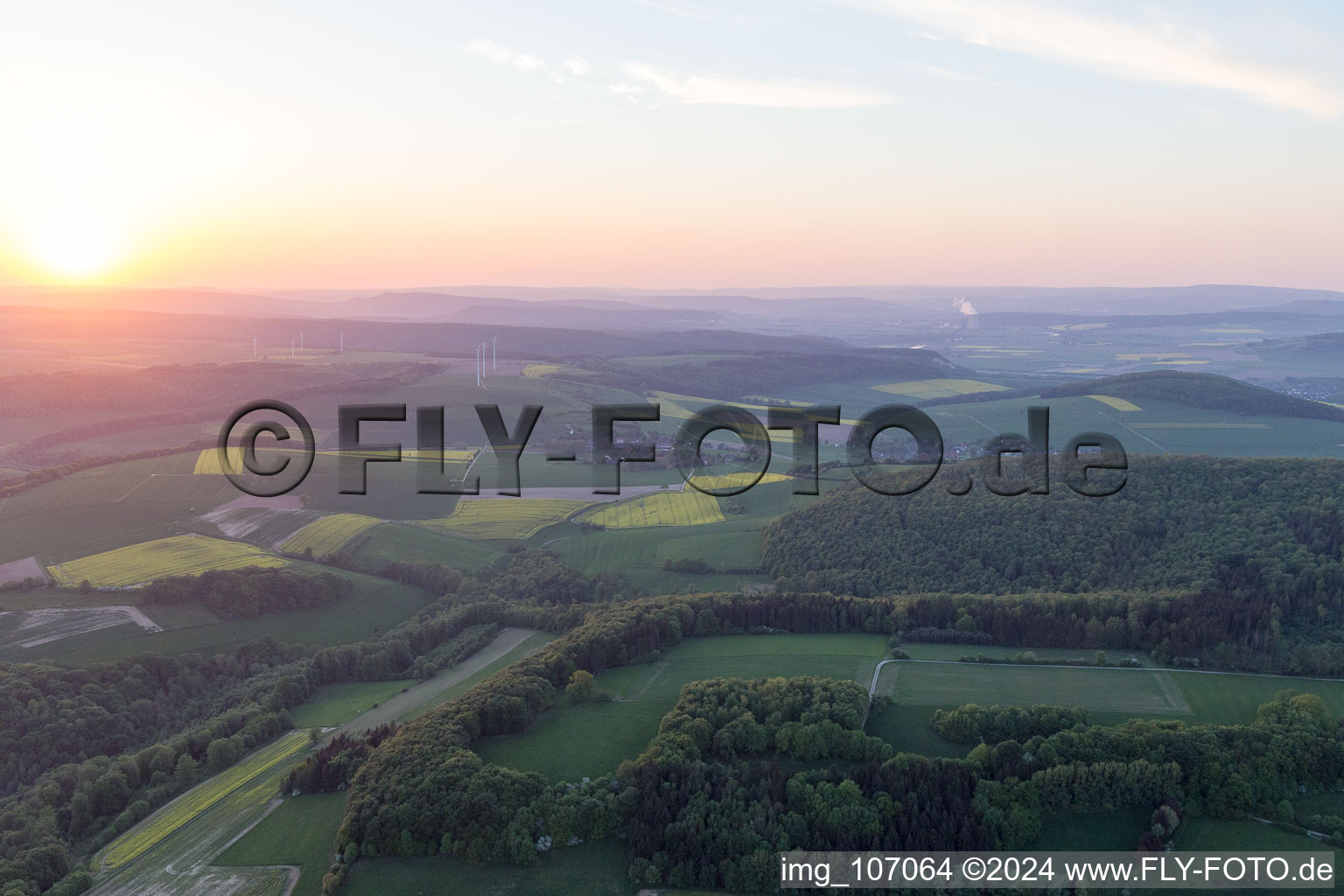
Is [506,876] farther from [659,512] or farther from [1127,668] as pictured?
[659,512]

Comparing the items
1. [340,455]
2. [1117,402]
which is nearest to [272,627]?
[340,455]

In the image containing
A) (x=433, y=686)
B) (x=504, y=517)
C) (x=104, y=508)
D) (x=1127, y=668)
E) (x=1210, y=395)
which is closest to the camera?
(x=1127, y=668)

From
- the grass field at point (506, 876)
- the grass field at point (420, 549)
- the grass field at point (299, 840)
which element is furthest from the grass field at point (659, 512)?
the grass field at point (506, 876)

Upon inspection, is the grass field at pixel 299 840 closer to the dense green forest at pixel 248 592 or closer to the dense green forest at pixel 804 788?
the dense green forest at pixel 804 788

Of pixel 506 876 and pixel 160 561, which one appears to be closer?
pixel 506 876

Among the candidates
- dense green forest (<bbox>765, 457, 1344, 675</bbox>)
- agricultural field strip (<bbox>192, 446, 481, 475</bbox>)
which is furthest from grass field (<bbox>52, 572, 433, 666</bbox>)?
dense green forest (<bbox>765, 457, 1344, 675</bbox>)

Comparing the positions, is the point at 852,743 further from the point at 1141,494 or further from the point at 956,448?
the point at 956,448
